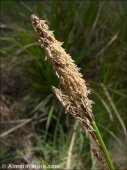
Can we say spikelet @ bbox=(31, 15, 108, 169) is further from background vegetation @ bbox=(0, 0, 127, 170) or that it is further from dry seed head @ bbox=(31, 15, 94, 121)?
background vegetation @ bbox=(0, 0, 127, 170)

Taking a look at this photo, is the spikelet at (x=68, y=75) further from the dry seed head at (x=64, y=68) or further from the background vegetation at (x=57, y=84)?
the background vegetation at (x=57, y=84)

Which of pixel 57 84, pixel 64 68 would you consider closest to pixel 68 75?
pixel 64 68

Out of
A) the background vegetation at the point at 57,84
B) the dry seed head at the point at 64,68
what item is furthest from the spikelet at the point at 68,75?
the background vegetation at the point at 57,84

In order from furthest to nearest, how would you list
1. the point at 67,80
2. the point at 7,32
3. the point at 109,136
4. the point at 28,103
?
the point at 7,32 < the point at 28,103 < the point at 109,136 < the point at 67,80

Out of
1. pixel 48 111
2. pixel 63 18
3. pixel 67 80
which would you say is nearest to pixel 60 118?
pixel 48 111

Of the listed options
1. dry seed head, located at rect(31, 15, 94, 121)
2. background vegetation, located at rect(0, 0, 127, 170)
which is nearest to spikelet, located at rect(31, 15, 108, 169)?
dry seed head, located at rect(31, 15, 94, 121)

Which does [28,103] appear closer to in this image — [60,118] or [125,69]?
[60,118]
